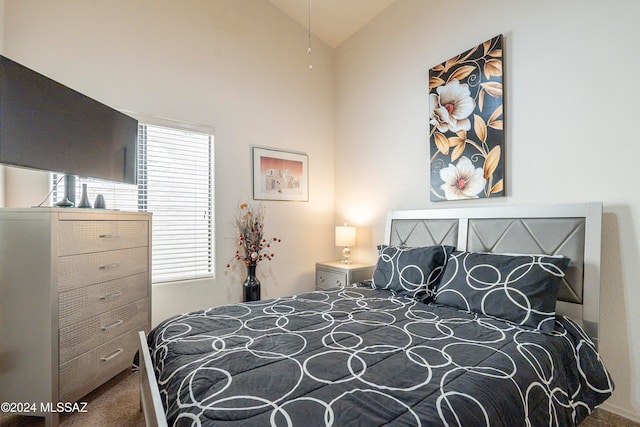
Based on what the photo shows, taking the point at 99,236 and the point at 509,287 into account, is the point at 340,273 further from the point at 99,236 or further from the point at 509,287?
the point at 99,236

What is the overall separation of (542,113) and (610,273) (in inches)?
43.0

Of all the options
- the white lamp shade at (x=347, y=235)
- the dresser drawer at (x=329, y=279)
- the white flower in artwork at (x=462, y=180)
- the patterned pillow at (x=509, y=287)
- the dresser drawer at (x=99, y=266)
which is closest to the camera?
the patterned pillow at (x=509, y=287)

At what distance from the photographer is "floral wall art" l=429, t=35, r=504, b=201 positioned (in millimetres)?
2322

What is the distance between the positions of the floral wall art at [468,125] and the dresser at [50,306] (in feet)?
8.55

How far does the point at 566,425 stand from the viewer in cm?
129

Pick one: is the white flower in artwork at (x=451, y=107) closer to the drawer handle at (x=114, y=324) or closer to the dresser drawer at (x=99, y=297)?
the dresser drawer at (x=99, y=297)

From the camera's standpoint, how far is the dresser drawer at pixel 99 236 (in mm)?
1731

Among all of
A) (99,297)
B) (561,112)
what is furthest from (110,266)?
(561,112)

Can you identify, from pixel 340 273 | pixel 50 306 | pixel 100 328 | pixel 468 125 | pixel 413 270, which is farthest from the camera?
pixel 340 273

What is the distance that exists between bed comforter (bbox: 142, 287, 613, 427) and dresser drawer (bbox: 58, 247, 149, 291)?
58cm

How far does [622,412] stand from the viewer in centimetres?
179

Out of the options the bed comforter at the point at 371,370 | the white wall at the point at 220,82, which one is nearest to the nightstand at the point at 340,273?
the white wall at the point at 220,82

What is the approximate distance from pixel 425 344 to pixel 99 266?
76.7 inches

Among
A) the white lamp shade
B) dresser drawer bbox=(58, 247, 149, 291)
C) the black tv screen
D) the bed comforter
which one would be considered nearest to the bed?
the bed comforter
